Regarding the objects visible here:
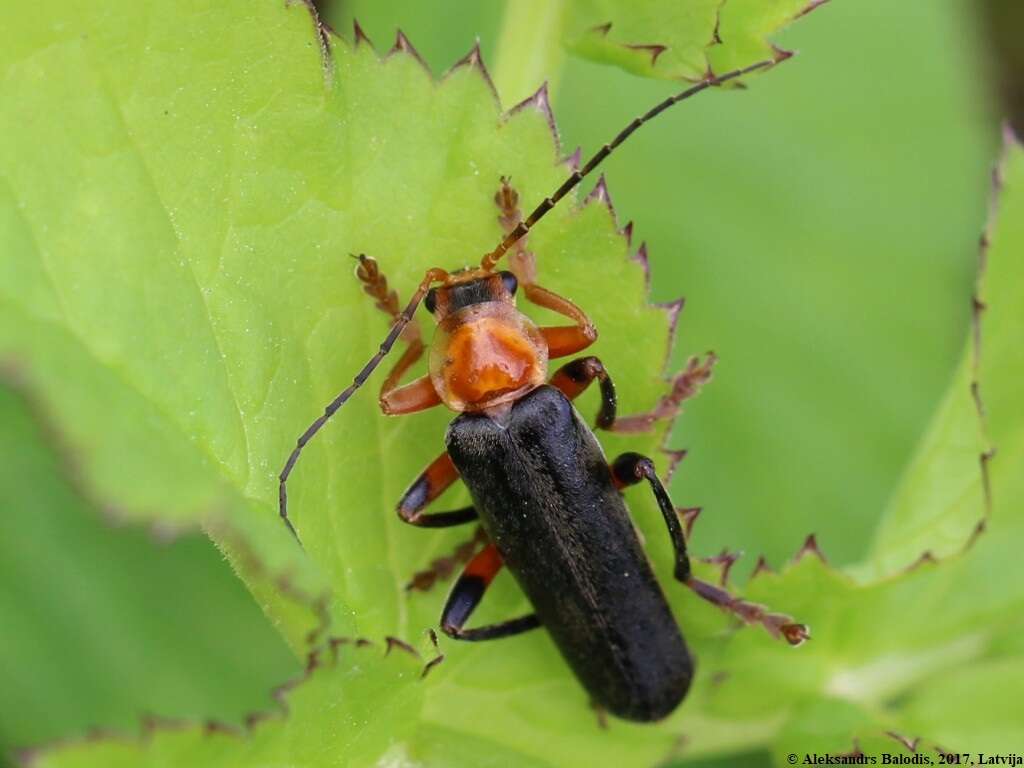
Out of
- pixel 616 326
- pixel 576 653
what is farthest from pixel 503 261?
pixel 576 653

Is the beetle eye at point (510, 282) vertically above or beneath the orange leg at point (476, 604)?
above

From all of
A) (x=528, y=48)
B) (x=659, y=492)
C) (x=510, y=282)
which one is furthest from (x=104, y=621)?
(x=528, y=48)

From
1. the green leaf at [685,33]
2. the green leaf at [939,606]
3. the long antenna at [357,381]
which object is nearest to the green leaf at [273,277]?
the long antenna at [357,381]

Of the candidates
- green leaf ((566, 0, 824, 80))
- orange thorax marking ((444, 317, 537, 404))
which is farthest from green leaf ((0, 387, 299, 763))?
green leaf ((566, 0, 824, 80))

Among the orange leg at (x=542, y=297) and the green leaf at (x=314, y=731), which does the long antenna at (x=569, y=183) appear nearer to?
the orange leg at (x=542, y=297)

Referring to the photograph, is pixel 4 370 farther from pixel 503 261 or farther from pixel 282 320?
pixel 503 261

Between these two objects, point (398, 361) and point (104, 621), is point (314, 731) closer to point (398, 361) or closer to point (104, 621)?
point (398, 361)
